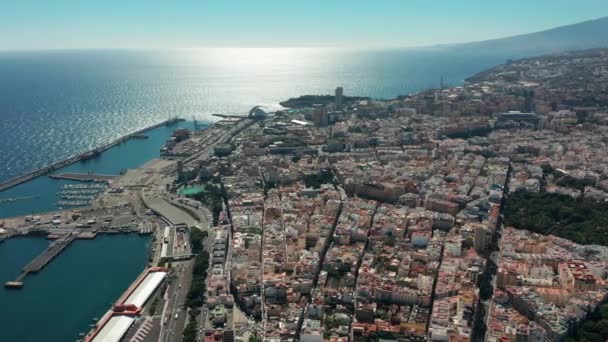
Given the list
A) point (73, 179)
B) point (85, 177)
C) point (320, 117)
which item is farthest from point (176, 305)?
point (320, 117)

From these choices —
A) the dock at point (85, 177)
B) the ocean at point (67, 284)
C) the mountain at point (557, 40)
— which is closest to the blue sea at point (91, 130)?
the ocean at point (67, 284)

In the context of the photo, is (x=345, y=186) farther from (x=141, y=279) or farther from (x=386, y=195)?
(x=141, y=279)

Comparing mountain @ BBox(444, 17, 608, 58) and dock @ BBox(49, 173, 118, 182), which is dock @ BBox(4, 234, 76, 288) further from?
mountain @ BBox(444, 17, 608, 58)

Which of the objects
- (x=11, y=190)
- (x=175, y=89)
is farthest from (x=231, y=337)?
(x=175, y=89)

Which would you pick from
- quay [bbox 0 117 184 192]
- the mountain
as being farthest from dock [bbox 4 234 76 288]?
the mountain

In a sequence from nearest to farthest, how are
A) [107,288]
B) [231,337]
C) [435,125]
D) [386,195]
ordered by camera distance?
[231,337] < [107,288] < [386,195] < [435,125]

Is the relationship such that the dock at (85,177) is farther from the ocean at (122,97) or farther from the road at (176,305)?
the road at (176,305)

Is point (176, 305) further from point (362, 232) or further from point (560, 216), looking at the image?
point (560, 216)
